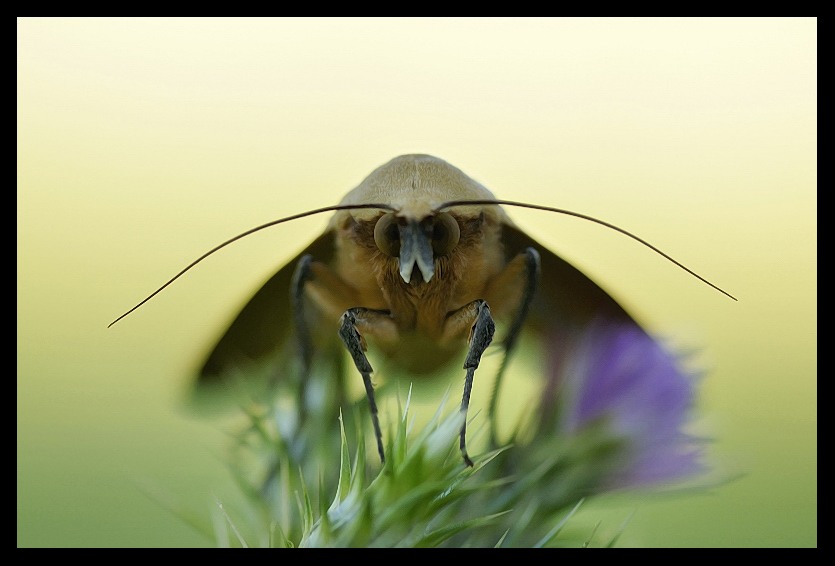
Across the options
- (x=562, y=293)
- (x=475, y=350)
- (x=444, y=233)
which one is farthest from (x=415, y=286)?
(x=562, y=293)

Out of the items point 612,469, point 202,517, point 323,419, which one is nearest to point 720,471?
point 612,469

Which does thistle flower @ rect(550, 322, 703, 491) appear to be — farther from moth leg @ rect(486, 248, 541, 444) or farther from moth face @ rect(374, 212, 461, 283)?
moth face @ rect(374, 212, 461, 283)

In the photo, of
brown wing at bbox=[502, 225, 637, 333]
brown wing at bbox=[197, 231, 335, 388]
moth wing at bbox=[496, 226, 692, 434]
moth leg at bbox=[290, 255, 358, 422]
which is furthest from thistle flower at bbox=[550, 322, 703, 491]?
brown wing at bbox=[197, 231, 335, 388]

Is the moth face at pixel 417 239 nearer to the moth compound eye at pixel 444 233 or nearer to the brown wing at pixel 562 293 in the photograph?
the moth compound eye at pixel 444 233

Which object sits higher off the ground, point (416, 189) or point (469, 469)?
point (416, 189)

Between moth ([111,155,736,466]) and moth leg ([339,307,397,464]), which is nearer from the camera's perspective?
moth leg ([339,307,397,464])

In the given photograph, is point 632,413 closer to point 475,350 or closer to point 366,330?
point 475,350

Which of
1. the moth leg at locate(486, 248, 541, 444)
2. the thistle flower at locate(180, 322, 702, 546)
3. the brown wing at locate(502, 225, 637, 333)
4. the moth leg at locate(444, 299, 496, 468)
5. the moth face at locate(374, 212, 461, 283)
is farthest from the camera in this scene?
the brown wing at locate(502, 225, 637, 333)
